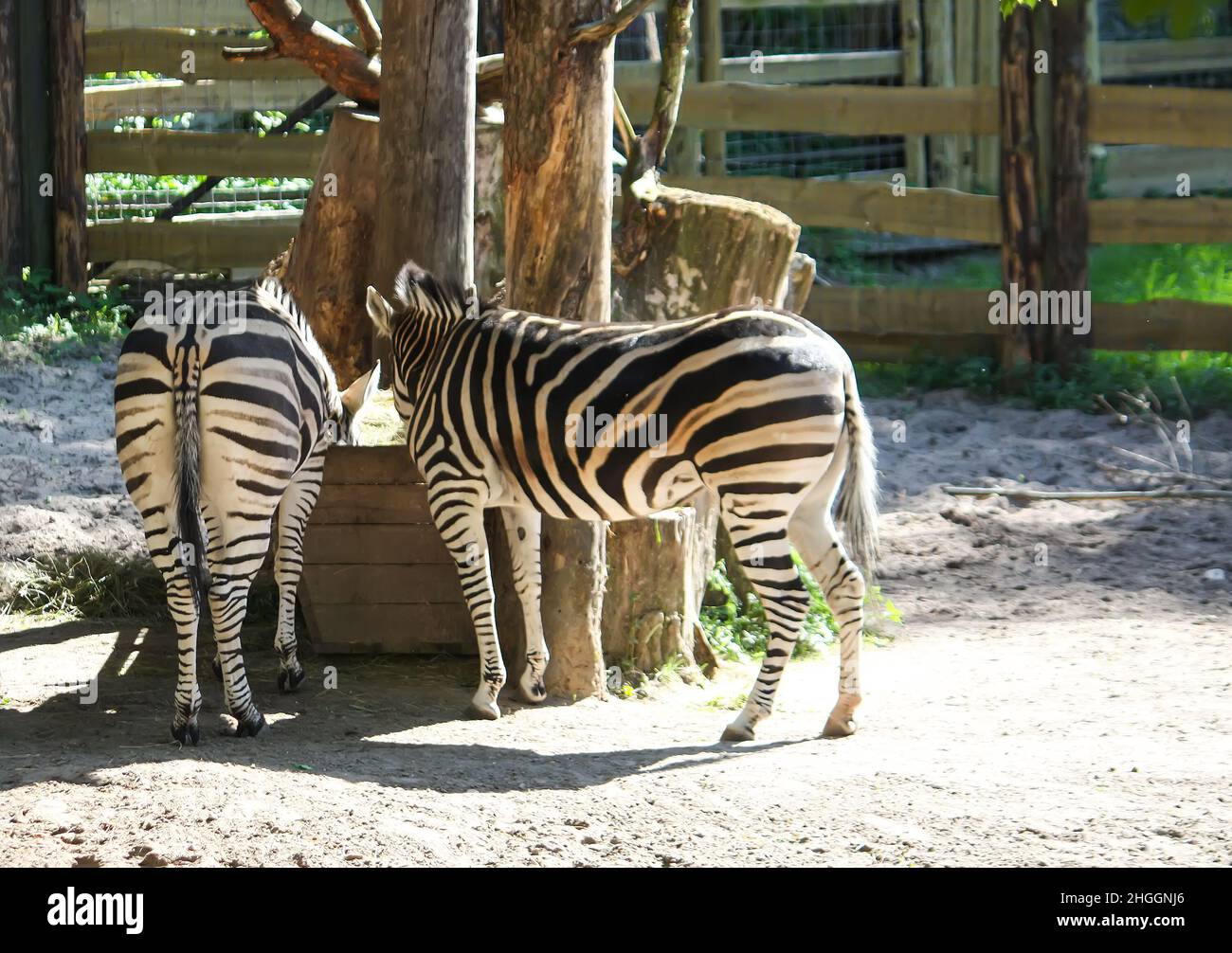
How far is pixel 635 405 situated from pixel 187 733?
75.8 inches

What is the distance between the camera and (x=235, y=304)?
512 cm

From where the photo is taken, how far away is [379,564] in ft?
19.5

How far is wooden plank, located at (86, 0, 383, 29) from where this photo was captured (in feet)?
39.7

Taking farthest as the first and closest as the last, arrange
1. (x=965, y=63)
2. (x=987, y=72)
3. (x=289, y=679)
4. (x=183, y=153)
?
(x=965, y=63)
(x=987, y=72)
(x=183, y=153)
(x=289, y=679)

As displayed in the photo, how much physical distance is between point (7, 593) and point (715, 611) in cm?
338

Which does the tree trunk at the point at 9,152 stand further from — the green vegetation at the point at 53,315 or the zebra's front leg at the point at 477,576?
the zebra's front leg at the point at 477,576

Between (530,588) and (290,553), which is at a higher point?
(290,553)

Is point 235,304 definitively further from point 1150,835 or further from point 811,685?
point 1150,835

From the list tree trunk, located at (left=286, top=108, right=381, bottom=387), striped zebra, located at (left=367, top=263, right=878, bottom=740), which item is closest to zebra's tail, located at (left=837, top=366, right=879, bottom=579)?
striped zebra, located at (left=367, top=263, right=878, bottom=740)

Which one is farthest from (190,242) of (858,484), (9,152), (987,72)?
(858,484)

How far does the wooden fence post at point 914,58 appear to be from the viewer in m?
13.1

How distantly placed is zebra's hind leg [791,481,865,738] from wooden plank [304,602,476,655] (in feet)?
→ 4.99

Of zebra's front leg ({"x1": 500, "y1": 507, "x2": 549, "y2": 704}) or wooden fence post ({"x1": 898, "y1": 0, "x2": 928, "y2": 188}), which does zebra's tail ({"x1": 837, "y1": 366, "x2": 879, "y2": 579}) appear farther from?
wooden fence post ({"x1": 898, "y1": 0, "x2": 928, "y2": 188})

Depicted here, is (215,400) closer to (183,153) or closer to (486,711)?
(486,711)
